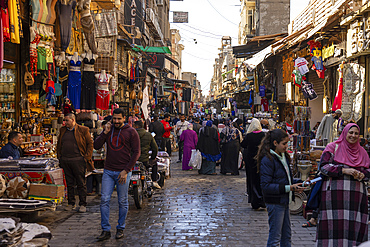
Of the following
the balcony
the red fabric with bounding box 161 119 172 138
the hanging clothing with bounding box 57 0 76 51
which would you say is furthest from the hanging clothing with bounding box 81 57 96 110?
the balcony

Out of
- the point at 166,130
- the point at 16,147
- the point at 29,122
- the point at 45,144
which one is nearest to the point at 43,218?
the point at 16,147

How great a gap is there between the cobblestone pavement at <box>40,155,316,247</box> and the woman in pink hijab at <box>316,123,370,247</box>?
1380 mm

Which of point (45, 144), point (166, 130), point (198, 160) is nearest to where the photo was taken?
point (45, 144)

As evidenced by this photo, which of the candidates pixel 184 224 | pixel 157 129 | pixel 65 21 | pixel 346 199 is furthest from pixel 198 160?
pixel 346 199

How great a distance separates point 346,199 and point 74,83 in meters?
8.63

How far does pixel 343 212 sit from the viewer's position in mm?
4316

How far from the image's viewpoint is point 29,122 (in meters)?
9.87

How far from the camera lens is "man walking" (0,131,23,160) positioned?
23.3 ft

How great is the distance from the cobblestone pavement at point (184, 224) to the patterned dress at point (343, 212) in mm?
1372

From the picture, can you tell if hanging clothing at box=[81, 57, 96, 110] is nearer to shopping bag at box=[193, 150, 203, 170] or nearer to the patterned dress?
shopping bag at box=[193, 150, 203, 170]

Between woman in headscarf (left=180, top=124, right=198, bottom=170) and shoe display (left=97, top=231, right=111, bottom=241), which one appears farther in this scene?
woman in headscarf (left=180, top=124, right=198, bottom=170)

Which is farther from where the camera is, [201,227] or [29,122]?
[29,122]

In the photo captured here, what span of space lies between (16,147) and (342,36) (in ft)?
32.2

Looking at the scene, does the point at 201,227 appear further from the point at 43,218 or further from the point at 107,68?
the point at 107,68
